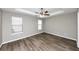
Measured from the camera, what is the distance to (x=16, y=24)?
16.3 ft

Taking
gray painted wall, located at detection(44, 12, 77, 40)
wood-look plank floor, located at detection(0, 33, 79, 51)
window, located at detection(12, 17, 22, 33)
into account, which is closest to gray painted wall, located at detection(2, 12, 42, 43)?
window, located at detection(12, 17, 22, 33)

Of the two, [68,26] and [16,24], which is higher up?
[16,24]

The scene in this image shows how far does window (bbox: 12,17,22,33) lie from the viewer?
15.5 ft

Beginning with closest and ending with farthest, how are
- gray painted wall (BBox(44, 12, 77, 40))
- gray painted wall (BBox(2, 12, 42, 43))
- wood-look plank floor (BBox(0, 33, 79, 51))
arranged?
wood-look plank floor (BBox(0, 33, 79, 51))
gray painted wall (BBox(2, 12, 42, 43))
gray painted wall (BBox(44, 12, 77, 40))

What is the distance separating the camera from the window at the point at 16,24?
473 centimetres

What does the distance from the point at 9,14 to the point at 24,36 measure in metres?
2.22

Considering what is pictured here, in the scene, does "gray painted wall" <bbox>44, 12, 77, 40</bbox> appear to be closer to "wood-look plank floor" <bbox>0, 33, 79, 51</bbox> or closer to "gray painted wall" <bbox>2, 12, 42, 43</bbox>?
"wood-look plank floor" <bbox>0, 33, 79, 51</bbox>

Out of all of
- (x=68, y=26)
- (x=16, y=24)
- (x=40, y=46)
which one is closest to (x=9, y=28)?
(x=16, y=24)

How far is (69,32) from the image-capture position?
5156 millimetres

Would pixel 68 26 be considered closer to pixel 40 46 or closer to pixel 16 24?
pixel 40 46

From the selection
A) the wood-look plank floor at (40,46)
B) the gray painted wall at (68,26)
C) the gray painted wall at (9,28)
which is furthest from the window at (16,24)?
the gray painted wall at (68,26)

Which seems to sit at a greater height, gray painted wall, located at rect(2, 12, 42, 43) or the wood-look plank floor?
gray painted wall, located at rect(2, 12, 42, 43)
